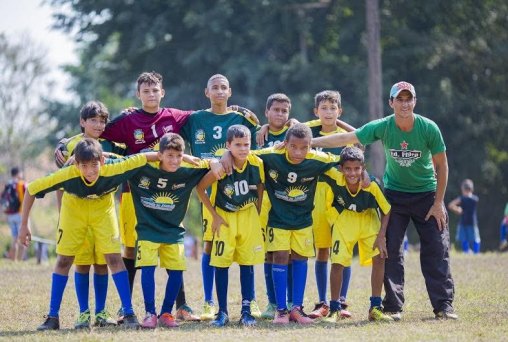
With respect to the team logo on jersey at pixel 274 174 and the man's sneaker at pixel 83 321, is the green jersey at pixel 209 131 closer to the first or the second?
the team logo on jersey at pixel 274 174

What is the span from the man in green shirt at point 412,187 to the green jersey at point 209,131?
113 cm

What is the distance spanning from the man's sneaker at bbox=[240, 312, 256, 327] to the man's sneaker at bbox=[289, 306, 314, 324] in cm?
39

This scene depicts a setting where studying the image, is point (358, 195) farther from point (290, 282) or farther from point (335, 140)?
point (290, 282)

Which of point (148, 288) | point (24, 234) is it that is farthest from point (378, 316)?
point (24, 234)

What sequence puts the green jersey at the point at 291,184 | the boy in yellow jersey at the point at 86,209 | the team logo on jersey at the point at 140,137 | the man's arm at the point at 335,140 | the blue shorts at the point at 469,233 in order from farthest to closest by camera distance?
the blue shorts at the point at 469,233 < the team logo on jersey at the point at 140,137 < the man's arm at the point at 335,140 < the green jersey at the point at 291,184 < the boy in yellow jersey at the point at 86,209

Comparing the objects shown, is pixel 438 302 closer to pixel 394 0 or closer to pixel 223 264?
pixel 223 264

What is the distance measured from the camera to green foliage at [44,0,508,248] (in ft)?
97.1

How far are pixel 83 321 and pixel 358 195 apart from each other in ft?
9.73

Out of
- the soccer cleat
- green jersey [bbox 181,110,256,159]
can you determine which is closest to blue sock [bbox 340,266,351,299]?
the soccer cleat

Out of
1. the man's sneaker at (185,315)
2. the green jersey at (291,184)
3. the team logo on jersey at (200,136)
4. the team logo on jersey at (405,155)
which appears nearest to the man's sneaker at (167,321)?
the man's sneaker at (185,315)

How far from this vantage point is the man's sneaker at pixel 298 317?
8945mm

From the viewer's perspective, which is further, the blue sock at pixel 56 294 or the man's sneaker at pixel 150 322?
the blue sock at pixel 56 294

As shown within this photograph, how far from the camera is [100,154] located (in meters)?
8.50

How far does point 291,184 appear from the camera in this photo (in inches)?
360
